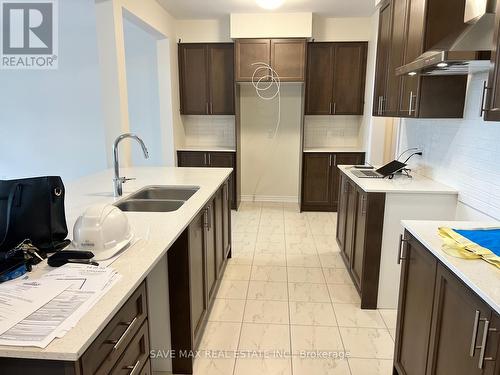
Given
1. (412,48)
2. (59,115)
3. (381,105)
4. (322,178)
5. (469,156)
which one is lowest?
(322,178)

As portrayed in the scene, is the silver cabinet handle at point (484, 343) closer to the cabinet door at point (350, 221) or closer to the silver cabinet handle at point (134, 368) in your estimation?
the silver cabinet handle at point (134, 368)

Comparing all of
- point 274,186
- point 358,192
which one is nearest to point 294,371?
point 358,192

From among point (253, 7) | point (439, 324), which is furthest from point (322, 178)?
point (439, 324)

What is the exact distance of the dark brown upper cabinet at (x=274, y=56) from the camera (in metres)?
4.89

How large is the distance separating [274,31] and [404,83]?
2.50m

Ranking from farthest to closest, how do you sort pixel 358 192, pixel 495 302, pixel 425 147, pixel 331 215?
pixel 331 215
pixel 425 147
pixel 358 192
pixel 495 302

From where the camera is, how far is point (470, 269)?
4.36 feet

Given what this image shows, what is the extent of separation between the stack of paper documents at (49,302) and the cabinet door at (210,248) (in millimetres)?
1163

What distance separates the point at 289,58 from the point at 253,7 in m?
0.80

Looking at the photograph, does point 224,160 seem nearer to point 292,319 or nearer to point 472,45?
point 292,319

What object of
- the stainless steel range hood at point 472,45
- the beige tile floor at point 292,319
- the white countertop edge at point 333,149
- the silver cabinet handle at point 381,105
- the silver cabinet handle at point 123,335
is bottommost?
the beige tile floor at point 292,319

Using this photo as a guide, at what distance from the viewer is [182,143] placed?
5637 mm

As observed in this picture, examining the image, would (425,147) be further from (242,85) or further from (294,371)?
(242,85)

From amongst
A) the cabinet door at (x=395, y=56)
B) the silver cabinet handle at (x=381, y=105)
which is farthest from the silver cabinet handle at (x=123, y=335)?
the silver cabinet handle at (x=381, y=105)
